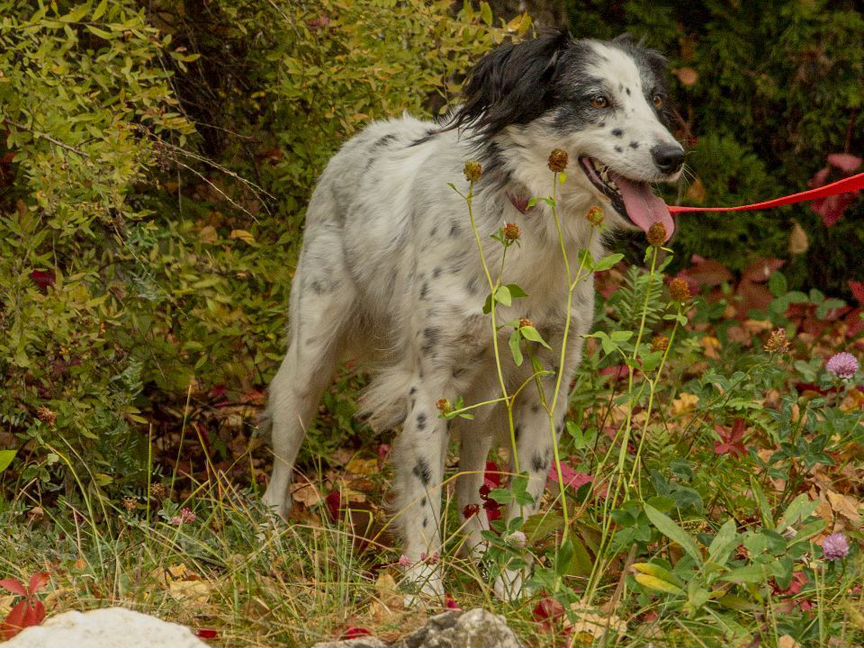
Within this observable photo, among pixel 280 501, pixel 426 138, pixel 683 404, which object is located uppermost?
pixel 426 138

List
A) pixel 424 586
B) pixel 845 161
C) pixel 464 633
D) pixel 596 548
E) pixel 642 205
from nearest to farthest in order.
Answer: pixel 464 633, pixel 424 586, pixel 596 548, pixel 642 205, pixel 845 161

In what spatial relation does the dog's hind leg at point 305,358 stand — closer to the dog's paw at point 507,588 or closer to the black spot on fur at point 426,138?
the black spot on fur at point 426,138

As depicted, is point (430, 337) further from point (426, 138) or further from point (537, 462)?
point (426, 138)

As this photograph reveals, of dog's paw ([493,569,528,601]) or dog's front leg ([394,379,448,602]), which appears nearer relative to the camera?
dog's paw ([493,569,528,601])

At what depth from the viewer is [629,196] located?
3441mm

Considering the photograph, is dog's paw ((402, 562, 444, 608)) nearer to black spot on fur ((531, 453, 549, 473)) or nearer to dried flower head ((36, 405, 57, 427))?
black spot on fur ((531, 453, 549, 473))

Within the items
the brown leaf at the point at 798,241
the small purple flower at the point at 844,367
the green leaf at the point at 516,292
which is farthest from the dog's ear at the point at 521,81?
the brown leaf at the point at 798,241

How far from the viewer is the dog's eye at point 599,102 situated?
11.7ft

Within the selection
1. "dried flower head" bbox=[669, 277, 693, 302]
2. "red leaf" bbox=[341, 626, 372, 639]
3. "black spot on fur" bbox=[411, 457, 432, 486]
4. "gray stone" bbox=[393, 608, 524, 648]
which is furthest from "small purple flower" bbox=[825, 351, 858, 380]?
"red leaf" bbox=[341, 626, 372, 639]

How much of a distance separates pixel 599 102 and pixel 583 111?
0.17 feet

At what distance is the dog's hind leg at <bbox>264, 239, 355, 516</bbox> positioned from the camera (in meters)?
4.38

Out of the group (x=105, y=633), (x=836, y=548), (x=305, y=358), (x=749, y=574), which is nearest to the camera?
(x=105, y=633)

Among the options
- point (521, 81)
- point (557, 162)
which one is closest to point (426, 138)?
point (521, 81)

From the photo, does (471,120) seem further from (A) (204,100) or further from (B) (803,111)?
(B) (803,111)
